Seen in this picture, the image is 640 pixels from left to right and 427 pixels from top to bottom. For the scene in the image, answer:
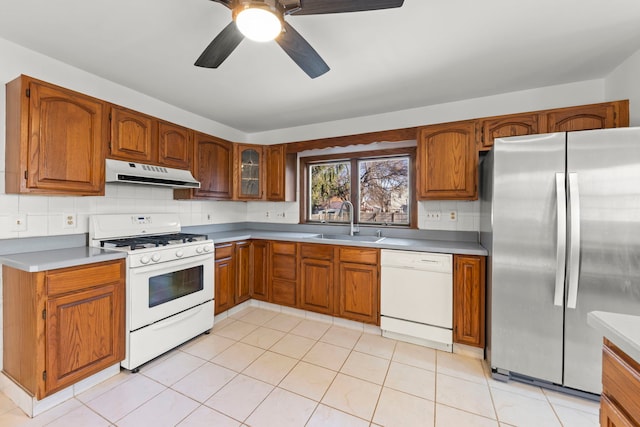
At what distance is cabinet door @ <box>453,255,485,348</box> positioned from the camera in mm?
2230

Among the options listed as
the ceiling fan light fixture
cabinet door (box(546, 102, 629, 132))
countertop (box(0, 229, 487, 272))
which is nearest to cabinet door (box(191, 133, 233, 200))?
countertop (box(0, 229, 487, 272))

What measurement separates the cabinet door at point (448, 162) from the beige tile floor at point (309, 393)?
1414mm

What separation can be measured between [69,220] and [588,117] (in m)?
4.09

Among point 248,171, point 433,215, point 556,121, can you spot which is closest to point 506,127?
point 556,121

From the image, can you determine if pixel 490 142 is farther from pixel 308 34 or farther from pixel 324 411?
pixel 324 411

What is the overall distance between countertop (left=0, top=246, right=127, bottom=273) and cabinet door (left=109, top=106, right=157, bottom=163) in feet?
2.58

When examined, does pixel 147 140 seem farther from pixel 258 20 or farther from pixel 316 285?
pixel 316 285

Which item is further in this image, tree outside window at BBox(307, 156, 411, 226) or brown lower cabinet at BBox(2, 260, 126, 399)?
tree outside window at BBox(307, 156, 411, 226)

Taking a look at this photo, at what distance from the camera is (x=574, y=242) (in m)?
1.71

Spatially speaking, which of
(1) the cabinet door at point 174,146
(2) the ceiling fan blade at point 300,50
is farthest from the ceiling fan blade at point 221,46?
(1) the cabinet door at point 174,146

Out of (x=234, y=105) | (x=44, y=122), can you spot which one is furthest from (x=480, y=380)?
(x=44, y=122)

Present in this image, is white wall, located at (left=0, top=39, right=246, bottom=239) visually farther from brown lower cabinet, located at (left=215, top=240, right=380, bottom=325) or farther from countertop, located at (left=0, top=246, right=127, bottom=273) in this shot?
brown lower cabinet, located at (left=215, top=240, right=380, bottom=325)

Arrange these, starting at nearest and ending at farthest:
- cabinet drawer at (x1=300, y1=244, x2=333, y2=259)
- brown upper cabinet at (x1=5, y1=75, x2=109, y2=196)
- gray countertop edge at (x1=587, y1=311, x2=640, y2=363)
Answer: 1. gray countertop edge at (x1=587, y1=311, x2=640, y2=363)
2. brown upper cabinet at (x1=5, y1=75, x2=109, y2=196)
3. cabinet drawer at (x1=300, y1=244, x2=333, y2=259)

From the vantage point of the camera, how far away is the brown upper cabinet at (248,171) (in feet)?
11.3
